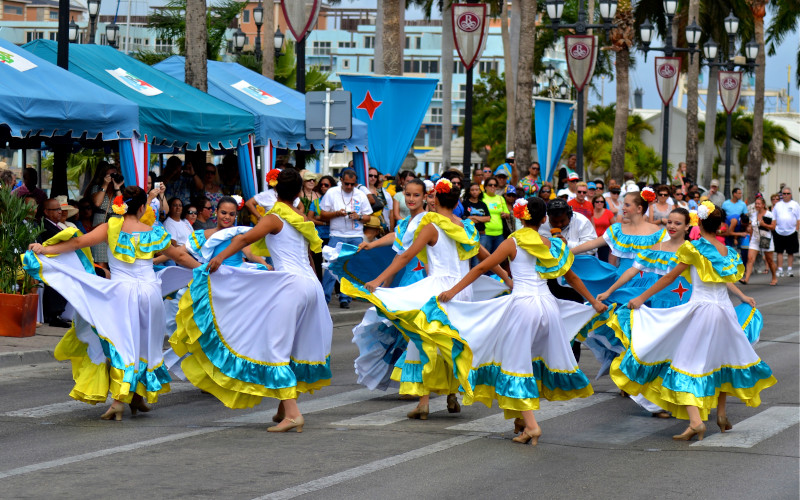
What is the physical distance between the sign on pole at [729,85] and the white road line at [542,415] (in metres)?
28.3

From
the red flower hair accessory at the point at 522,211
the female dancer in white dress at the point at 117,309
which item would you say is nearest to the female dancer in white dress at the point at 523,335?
the red flower hair accessory at the point at 522,211

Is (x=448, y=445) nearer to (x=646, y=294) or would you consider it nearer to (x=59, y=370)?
(x=646, y=294)

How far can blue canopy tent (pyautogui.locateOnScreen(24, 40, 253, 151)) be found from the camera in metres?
16.8

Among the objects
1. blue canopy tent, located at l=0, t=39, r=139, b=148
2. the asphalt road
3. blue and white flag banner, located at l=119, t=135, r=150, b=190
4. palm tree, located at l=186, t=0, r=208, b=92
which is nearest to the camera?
the asphalt road

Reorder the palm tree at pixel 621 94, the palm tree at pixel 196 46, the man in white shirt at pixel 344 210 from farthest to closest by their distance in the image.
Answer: the palm tree at pixel 621 94 < the palm tree at pixel 196 46 < the man in white shirt at pixel 344 210

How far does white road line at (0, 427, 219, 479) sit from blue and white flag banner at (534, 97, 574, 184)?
16.9 metres

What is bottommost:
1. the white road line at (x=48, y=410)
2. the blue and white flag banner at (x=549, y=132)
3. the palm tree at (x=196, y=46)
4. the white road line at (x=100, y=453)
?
the white road line at (x=48, y=410)

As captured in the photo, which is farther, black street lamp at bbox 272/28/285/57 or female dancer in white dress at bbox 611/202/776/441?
black street lamp at bbox 272/28/285/57

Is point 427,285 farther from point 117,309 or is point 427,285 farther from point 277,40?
point 277,40

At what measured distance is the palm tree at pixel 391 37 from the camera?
88.2 feet

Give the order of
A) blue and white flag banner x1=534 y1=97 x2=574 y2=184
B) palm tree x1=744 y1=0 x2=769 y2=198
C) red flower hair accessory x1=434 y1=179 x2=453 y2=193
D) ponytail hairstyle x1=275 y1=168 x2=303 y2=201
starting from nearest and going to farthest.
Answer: ponytail hairstyle x1=275 y1=168 x2=303 y2=201, red flower hair accessory x1=434 y1=179 x2=453 y2=193, blue and white flag banner x1=534 y1=97 x2=574 y2=184, palm tree x1=744 y1=0 x2=769 y2=198

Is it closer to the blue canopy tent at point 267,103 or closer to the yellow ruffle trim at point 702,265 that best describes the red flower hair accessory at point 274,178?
the yellow ruffle trim at point 702,265

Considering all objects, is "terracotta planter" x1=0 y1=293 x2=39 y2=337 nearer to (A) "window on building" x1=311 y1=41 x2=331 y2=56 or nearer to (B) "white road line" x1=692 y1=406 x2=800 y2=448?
(B) "white road line" x1=692 y1=406 x2=800 y2=448

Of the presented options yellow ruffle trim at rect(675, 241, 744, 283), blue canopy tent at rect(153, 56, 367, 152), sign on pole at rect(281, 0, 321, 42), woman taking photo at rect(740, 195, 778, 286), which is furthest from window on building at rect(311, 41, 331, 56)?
yellow ruffle trim at rect(675, 241, 744, 283)
